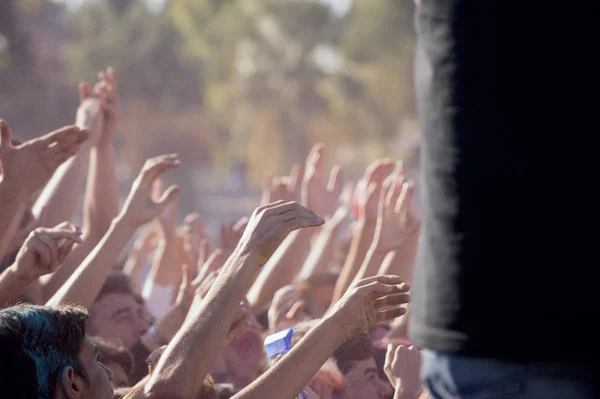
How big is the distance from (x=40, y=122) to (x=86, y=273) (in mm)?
26103

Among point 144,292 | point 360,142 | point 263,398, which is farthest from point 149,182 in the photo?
point 360,142

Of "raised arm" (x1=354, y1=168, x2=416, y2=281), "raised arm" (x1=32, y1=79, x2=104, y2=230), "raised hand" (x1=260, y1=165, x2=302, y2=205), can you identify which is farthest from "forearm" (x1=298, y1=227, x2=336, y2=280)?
"raised arm" (x1=32, y1=79, x2=104, y2=230)

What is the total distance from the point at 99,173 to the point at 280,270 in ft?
3.00

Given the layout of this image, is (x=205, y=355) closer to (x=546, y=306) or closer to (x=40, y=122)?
(x=546, y=306)

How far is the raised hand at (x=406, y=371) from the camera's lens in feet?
9.05

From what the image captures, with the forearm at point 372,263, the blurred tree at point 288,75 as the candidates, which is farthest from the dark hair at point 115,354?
the blurred tree at point 288,75

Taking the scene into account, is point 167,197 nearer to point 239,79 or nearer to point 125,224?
point 125,224

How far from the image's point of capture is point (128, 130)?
3700cm

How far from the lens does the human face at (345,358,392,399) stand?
3.46 meters

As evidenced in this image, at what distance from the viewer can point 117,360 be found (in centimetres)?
330

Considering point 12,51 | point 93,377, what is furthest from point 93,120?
point 12,51

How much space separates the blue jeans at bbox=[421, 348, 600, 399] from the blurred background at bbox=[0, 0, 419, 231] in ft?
105

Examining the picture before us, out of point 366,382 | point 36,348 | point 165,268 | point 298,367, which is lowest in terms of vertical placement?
point 366,382

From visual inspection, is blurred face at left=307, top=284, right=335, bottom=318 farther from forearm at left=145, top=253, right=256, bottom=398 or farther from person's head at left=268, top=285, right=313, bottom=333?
forearm at left=145, top=253, right=256, bottom=398
